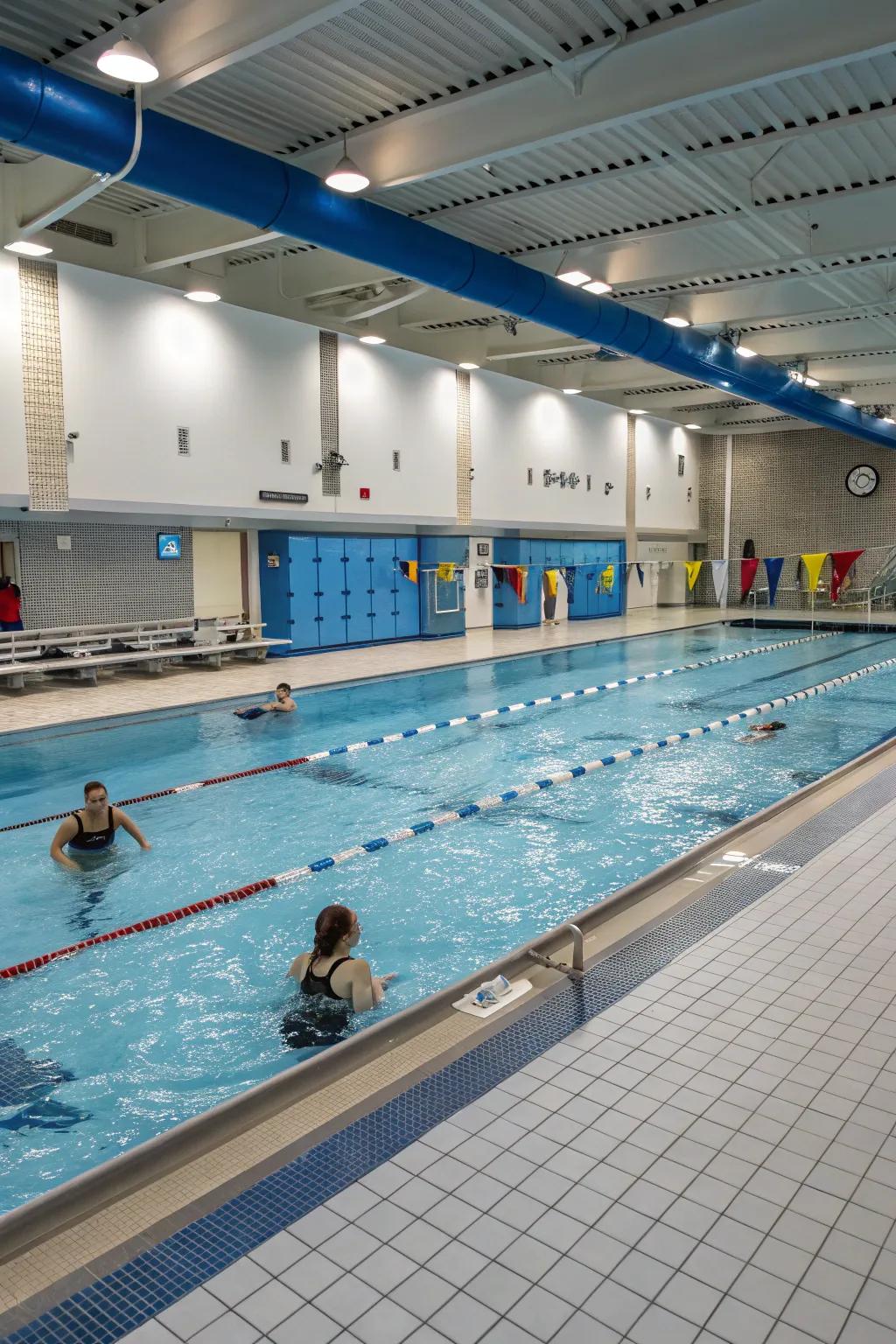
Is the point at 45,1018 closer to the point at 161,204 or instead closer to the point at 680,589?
the point at 161,204

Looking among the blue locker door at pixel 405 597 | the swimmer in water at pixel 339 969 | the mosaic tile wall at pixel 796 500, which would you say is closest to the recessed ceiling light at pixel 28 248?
the blue locker door at pixel 405 597

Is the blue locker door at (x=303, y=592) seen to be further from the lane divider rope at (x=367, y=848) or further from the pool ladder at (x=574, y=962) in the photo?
the pool ladder at (x=574, y=962)

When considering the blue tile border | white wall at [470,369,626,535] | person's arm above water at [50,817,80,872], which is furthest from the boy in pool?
white wall at [470,369,626,535]

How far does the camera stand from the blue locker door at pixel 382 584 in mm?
16125

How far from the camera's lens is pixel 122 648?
12.6 meters

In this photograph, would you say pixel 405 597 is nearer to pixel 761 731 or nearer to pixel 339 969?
pixel 761 731

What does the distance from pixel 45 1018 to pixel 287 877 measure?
1.64 m

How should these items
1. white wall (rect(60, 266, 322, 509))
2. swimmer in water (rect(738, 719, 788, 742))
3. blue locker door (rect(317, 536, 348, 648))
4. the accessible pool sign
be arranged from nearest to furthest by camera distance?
1. swimmer in water (rect(738, 719, 788, 742))
2. white wall (rect(60, 266, 322, 509))
3. the accessible pool sign
4. blue locker door (rect(317, 536, 348, 648))

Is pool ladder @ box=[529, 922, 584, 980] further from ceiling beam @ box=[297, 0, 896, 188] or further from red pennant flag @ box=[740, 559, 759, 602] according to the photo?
red pennant flag @ box=[740, 559, 759, 602]

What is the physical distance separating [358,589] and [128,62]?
1116 centimetres

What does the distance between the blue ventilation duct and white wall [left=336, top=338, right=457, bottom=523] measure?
471cm

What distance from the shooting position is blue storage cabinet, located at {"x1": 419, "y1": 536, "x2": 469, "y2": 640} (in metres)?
17.2

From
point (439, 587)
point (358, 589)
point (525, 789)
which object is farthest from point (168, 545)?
point (525, 789)

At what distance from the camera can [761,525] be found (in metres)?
25.8
